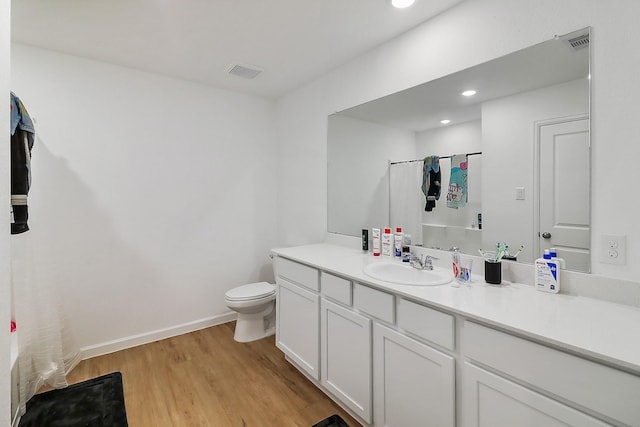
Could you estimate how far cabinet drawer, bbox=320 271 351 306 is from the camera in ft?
5.67

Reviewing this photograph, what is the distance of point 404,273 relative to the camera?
73.6 inches

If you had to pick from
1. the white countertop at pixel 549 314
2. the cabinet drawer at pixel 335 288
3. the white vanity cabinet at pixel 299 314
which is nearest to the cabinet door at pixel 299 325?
the white vanity cabinet at pixel 299 314

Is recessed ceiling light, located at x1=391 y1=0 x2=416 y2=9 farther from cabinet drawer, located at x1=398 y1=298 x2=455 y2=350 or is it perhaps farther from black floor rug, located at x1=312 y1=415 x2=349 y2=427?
black floor rug, located at x1=312 y1=415 x2=349 y2=427

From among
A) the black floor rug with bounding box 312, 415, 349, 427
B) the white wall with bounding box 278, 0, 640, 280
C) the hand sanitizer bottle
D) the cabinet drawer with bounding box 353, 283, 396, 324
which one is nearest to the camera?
the white wall with bounding box 278, 0, 640, 280

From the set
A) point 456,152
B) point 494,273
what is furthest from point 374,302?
point 456,152

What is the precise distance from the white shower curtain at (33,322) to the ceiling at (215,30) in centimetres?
139

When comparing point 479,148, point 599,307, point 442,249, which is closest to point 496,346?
point 599,307

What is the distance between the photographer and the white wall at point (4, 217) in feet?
3.29

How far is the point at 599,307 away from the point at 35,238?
10.3 ft

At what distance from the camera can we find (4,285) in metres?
1.02

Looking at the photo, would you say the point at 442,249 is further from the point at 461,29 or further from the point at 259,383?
the point at 259,383

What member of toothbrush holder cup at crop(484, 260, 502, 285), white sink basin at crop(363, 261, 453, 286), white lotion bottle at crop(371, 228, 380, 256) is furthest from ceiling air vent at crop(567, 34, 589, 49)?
white lotion bottle at crop(371, 228, 380, 256)

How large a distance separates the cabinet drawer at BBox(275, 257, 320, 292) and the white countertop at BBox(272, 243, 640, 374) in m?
0.37

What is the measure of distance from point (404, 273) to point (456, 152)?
0.81 meters
